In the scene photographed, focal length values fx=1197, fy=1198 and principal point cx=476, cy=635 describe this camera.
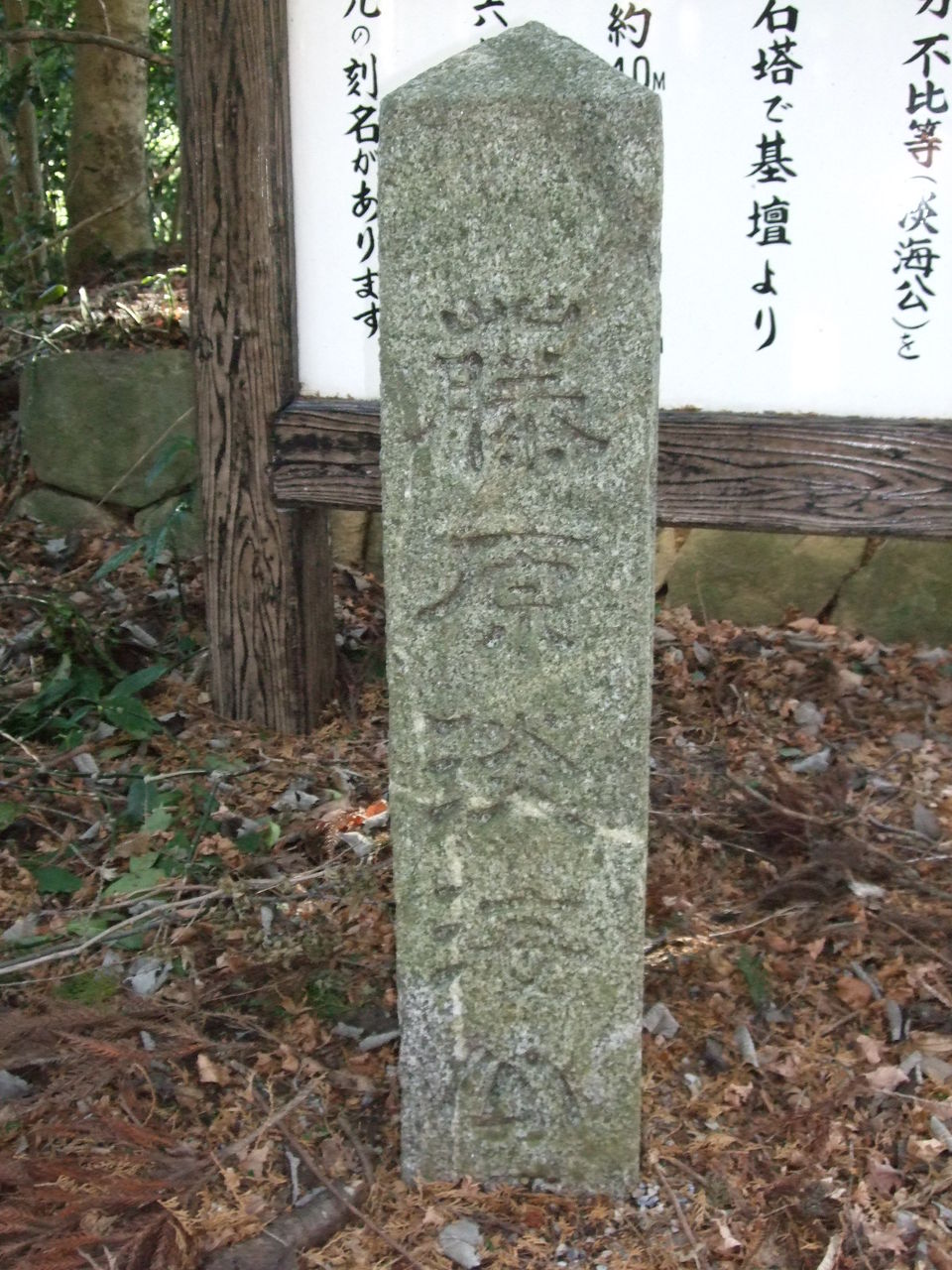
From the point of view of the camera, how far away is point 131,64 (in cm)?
558

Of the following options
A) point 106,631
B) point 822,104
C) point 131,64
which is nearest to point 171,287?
point 131,64

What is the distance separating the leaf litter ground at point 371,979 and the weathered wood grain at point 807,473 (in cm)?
73

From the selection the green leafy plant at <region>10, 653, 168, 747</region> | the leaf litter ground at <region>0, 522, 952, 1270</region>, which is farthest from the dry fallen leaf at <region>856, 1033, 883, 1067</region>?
the green leafy plant at <region>10, 653, 168, 747</region>

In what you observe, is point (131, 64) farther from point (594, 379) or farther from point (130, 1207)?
point (130, 1207)

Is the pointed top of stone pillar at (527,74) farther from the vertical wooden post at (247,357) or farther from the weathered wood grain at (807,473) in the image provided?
the vertical wooden post at (247,357)

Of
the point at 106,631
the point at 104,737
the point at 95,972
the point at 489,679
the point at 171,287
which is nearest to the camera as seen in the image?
the point at 489,679

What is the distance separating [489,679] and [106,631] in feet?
8.24

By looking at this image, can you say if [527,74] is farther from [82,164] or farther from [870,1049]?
[82,164]

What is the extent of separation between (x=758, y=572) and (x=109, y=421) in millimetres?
2631

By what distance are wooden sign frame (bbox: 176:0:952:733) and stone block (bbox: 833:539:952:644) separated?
1295 millimetres

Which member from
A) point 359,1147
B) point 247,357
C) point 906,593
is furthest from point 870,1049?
point 247,357

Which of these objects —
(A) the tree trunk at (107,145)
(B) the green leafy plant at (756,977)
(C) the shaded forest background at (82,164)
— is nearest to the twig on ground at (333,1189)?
(B) the green leafy plant at (756,977)

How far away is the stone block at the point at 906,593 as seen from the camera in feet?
14.1

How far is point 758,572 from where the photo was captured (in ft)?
14.7
